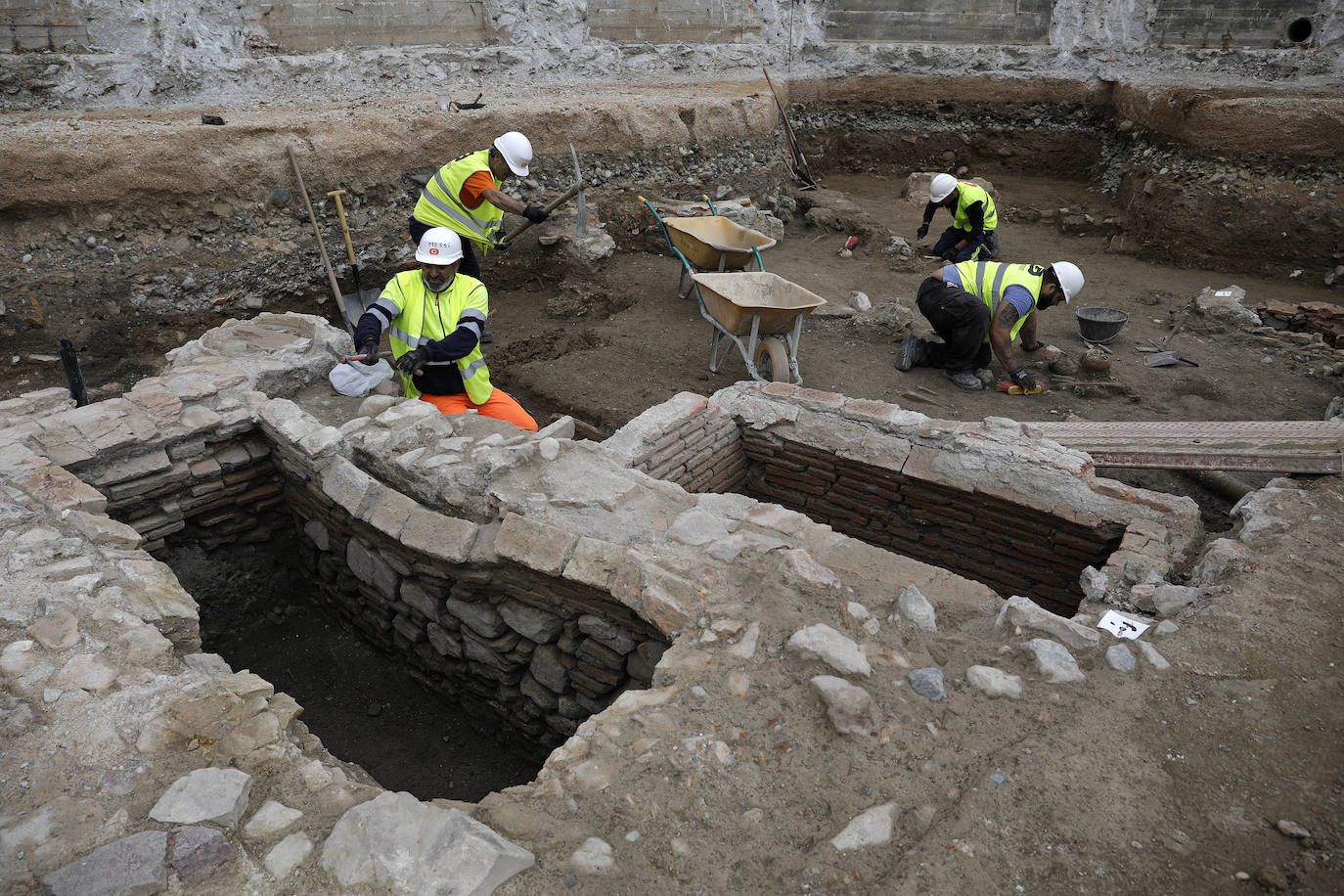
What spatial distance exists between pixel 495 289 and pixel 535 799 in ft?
22.5

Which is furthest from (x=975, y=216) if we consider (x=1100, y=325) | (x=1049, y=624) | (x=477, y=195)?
(x=1049, y=624)

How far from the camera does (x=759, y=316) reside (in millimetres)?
6152

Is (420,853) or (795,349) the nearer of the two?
(420,853)

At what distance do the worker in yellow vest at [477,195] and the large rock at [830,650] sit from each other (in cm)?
470

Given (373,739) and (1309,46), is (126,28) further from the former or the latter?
(1309,46)

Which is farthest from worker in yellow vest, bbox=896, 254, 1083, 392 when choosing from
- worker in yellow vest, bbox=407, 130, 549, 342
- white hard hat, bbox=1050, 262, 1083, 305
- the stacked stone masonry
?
worker in yellow vest, bbox=407, 130, 549, 342

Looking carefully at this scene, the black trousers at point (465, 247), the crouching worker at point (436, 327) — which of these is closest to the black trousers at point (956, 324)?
the crouching worker at point (436, 327)

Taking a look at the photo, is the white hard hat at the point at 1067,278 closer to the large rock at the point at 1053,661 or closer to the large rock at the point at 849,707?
the large rock at the point at 1053,661

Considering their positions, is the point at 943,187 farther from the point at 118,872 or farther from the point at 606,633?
the point at 118,872

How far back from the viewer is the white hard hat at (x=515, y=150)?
644 cm

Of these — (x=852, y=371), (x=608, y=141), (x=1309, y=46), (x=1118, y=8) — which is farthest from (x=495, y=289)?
(x=1309, y=46)

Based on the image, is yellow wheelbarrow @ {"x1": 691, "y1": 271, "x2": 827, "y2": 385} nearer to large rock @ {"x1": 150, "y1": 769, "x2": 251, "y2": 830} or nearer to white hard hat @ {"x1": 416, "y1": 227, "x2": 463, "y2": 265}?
white hard hat @ {"x1": 416, "y1": 227, "x2": 463, "y2": 265}

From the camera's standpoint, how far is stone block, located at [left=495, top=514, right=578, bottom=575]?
3244 mm

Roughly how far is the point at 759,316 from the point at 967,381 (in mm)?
1867
